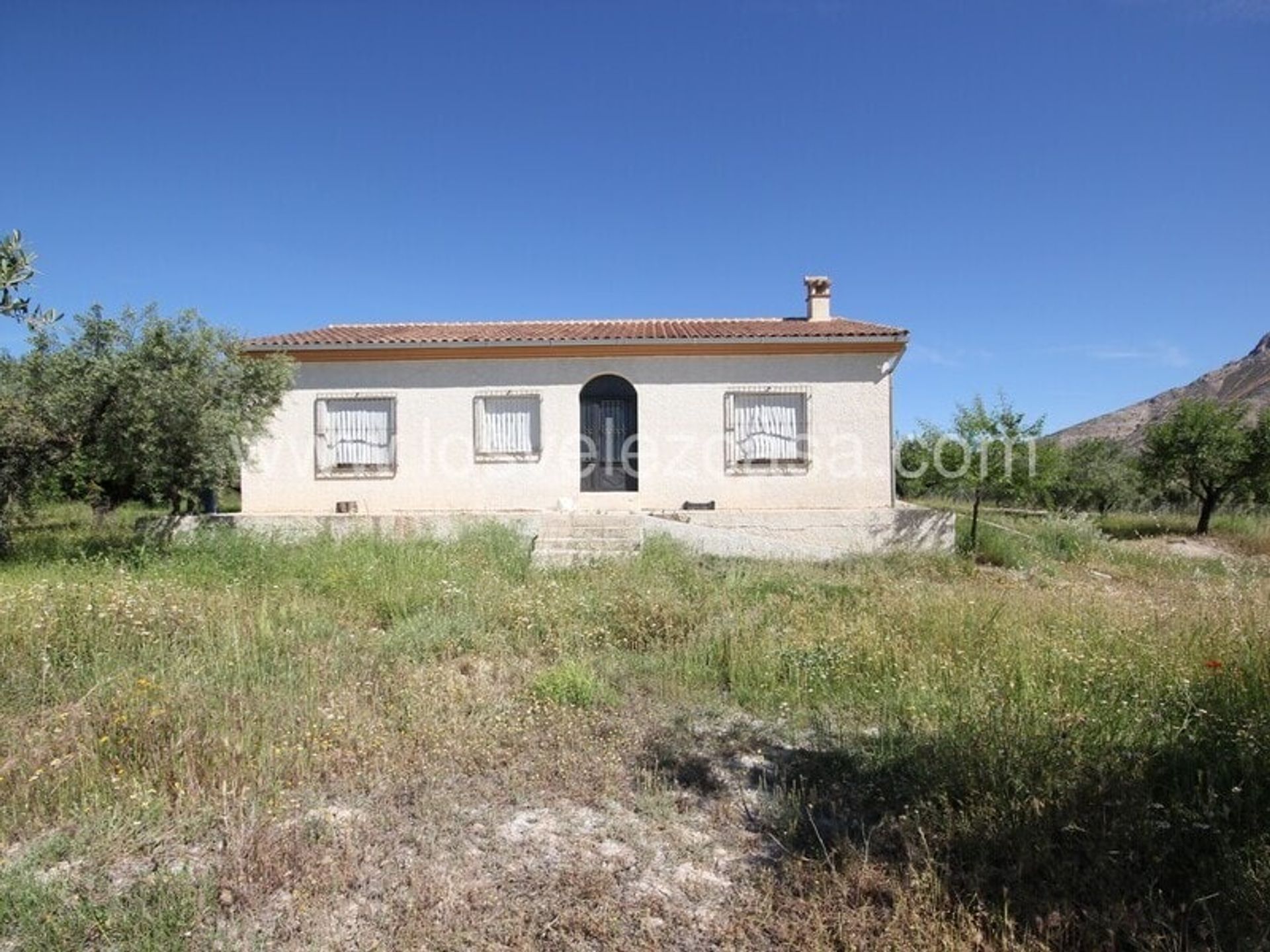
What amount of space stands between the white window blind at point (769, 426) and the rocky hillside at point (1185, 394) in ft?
161

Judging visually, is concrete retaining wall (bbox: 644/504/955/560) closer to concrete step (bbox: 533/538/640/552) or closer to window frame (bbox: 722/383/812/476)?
concrete step (bbox: 533/538/640/552)

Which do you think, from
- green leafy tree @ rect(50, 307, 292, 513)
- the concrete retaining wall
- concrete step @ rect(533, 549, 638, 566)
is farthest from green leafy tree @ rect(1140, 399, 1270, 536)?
green leafy tree @ rect(50, 307, 292, 513)

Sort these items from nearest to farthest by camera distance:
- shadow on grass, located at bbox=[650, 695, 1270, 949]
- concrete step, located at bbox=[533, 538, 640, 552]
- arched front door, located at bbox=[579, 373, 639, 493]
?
shadow on grass, located at bbox=[650, 695, 1270, 949] < concrete step, located at bbox=[533, 538, 640, 552] < arched front door, located at bbox=[579, 373, 639, 493]

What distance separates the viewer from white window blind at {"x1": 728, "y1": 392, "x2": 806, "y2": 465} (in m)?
12.4

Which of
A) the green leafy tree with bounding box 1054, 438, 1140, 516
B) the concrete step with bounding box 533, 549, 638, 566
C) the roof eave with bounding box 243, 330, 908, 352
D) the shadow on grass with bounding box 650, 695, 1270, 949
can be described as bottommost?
the shadow on grass with bounding box 650, 695, 1270, 949

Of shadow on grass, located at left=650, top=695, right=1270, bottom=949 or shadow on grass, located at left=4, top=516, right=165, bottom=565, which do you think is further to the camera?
shadow on grass, located at left=4, top=516, right=165, bottom=565

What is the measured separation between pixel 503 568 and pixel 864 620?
4642 millimetres

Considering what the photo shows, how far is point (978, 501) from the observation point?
448 inches

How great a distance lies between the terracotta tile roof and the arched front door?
3.91 ft

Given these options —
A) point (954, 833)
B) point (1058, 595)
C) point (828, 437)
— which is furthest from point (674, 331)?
point (954, 833)

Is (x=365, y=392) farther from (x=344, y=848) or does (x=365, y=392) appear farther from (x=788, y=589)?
(x=344, y=848)

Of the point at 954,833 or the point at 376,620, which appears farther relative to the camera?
the point at 376,620

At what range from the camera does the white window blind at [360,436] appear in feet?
41.1

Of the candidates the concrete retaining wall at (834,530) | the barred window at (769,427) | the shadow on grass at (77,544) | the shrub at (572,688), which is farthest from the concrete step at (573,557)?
the shadow on grass at (77,544)
